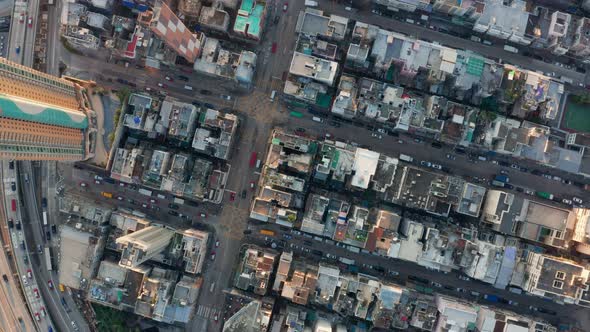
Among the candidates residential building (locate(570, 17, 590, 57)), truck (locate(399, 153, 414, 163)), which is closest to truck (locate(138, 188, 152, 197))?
truck (locate(399, 153, 414, 163))

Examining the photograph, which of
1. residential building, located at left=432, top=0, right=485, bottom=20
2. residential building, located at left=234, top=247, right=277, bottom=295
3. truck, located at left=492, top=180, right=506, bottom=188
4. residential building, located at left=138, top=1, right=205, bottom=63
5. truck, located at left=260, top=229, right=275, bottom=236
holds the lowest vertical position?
residential building, located at left=234, top=247, right=277, bottom=295

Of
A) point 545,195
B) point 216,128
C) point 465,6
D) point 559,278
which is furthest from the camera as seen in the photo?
point 545,195

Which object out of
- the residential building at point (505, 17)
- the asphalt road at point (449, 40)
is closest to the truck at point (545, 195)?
the asphalt road at point (449, 40)

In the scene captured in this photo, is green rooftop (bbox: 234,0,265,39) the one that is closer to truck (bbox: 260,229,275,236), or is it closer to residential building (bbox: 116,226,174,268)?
truck (bbox: 260,229,275,236)

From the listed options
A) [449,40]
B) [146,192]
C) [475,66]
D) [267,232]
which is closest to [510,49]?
[475,66]

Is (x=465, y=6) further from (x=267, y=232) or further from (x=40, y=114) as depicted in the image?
(x=40, y=114)

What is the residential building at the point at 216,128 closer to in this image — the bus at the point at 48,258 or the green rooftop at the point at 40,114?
the green rooftop at the point at 40,114
